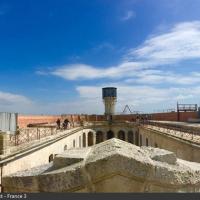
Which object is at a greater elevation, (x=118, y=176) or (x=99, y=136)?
(x=118, y=176)

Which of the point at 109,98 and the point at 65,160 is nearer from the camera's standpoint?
the point at 65,160

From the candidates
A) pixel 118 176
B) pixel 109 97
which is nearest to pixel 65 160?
pixel 118 176

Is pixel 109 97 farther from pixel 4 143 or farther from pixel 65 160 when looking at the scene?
pixel 65 160

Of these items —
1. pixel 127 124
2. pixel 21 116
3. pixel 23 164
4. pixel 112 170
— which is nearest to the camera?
pixel 112 170

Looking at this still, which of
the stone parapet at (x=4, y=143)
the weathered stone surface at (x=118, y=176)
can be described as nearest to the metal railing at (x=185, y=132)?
the stone parapet at (x=4, y=143)

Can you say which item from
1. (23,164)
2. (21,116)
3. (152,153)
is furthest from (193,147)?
(21,116)

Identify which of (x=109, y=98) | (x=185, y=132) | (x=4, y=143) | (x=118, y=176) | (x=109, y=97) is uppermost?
(x=109, y=97)

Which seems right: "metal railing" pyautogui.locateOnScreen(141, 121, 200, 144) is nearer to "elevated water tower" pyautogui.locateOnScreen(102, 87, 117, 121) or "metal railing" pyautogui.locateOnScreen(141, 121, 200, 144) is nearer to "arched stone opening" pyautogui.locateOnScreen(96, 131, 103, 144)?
"arched stone opening" pyautogui.locateOnScreen(96, 131, 103, 144)

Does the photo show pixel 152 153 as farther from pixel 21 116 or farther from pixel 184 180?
pixel 21 116

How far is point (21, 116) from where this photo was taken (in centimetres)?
2956

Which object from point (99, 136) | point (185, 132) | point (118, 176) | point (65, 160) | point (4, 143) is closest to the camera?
point (118, 176)

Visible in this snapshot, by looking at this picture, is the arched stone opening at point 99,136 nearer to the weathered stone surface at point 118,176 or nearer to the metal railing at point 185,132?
the metal railing at point 185,132

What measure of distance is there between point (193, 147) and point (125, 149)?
12.3 metres

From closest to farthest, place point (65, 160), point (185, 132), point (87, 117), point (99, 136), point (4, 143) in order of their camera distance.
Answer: point (65, 160)
point (4, 143)
point (185, 132)
point (99, 136)
point (87, 117)
